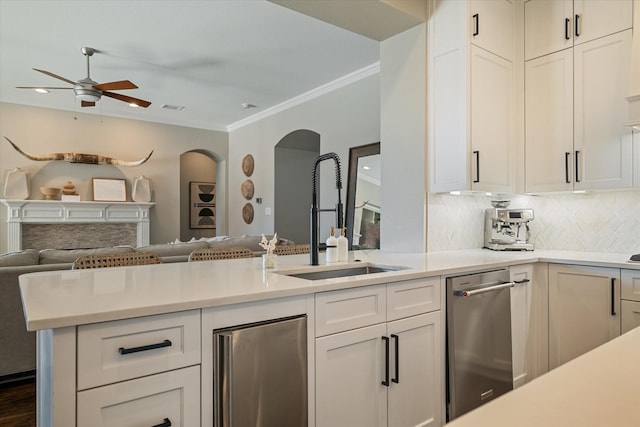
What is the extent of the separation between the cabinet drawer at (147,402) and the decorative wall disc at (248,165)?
19.9ft

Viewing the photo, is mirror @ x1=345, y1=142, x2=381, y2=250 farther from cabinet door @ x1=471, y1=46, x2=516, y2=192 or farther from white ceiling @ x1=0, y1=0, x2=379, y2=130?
cabinet door @ x1=471, y1=46, x2=516, y2=192

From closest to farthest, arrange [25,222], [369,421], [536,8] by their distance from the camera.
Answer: [369,421], [536,8], [25,222]

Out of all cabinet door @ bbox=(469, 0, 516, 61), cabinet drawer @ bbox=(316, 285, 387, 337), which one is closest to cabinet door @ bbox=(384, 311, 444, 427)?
cabinet drawer @ bbox=(316, 285, 387, 337)

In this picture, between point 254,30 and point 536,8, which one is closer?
point 536,8

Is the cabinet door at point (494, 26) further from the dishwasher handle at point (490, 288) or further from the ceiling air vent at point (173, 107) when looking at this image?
the ceiling air vent at point (173, 107)

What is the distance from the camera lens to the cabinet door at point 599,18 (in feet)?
8.29

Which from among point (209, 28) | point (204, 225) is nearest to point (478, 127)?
point (209, 28)

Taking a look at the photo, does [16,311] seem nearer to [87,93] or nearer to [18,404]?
[18,404]

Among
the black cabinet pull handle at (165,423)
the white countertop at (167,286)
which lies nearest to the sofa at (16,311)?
the white countertop at (167,286)

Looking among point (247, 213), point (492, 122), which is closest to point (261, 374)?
point (492, 122)

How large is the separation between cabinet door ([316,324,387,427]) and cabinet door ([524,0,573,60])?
8.09ft

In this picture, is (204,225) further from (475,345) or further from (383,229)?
(475,345)

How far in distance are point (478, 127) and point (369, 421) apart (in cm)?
196

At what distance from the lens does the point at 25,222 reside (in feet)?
19.9
